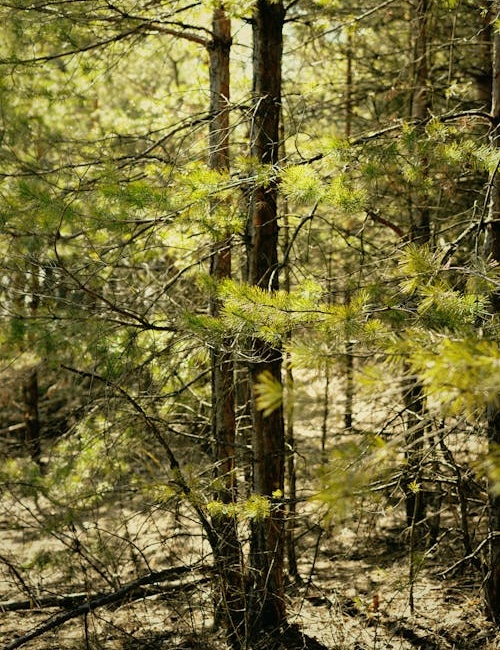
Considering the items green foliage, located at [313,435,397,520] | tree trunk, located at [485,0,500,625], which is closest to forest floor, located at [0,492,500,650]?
tree trunk, located at [485,0,500,625]

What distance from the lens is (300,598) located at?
7180 millimetres

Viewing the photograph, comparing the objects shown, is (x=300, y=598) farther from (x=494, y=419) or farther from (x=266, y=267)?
(x=266, y=267)

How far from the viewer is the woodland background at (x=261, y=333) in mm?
3363

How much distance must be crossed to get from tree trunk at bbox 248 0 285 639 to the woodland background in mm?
22

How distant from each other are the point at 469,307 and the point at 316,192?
1190mm

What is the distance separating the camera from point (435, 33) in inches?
339

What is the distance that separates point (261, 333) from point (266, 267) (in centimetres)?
224

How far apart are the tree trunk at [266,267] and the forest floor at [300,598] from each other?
267mm

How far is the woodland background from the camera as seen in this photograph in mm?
3363

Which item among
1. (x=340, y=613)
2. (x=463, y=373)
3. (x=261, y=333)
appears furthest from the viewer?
(x=340, y=613)

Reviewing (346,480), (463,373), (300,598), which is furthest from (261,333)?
(300,598)

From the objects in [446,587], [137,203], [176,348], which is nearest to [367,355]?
[137,203]

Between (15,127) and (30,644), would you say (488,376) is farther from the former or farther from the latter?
(15,127)

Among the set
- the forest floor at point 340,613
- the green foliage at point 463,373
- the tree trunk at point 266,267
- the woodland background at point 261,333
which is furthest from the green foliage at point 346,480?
the tree trunk at point 266,267
